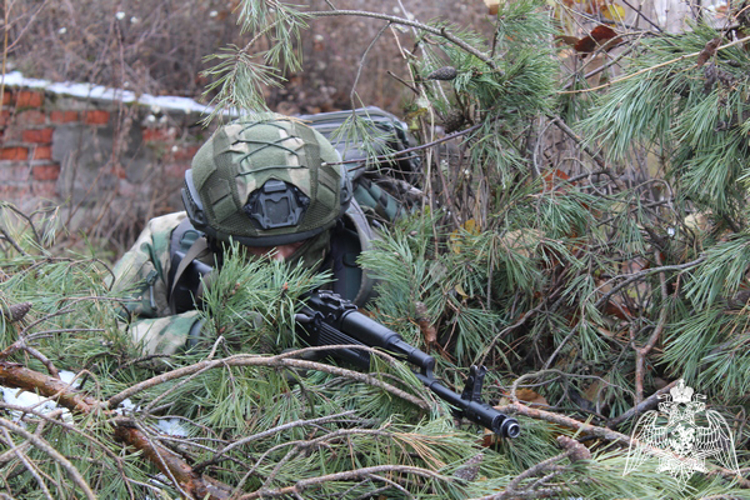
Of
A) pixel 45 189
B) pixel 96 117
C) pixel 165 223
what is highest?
pixel 96 117

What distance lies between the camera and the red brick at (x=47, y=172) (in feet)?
13.9

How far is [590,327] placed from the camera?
1.46 meters

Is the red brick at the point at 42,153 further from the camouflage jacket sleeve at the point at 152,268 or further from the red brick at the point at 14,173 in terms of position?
the camouflage jacket sleeve at the point at 152,268

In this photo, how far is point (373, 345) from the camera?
125cm

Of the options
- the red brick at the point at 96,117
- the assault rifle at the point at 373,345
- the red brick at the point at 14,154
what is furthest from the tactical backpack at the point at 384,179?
the red brick at the point at 14,154

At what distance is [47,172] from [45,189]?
122 mm

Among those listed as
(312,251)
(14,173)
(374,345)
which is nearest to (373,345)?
(374,345)

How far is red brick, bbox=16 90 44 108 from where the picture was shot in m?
4.09

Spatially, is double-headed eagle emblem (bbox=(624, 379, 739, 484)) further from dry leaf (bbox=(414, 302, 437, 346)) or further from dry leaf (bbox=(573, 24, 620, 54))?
Answer: dry leaf (bbox=(573, 24, 620, 54))

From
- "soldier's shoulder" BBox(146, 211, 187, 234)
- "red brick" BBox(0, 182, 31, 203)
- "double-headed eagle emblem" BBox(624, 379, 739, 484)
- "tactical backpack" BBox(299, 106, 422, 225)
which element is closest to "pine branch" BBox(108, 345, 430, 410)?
"double-headed eagle emblem" BBox(624, 379, 739, 484)

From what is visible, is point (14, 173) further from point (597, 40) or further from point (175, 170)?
point (597, 40)

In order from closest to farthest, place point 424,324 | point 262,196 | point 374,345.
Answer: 1. point 374,345
2. point 424,324
3. point 262,196

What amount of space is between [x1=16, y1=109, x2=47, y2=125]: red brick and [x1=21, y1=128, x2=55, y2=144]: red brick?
5 centimetres

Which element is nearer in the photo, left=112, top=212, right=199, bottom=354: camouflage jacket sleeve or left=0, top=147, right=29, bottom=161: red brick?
left=112, top=212, right=199, bottom=354: camouflage jacket sleeve
